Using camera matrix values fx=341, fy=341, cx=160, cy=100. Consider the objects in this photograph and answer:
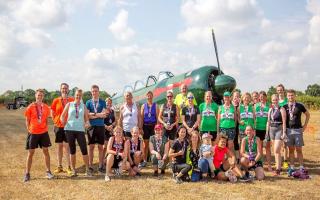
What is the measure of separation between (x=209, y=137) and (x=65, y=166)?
11.8ft

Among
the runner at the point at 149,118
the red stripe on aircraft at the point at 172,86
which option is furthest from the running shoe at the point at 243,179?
the red stripe on aircraft at the point at 172,86

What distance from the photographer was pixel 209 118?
24.6 feet

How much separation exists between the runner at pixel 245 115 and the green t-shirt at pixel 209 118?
58cm

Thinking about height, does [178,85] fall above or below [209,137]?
above

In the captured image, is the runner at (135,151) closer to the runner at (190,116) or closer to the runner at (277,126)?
the runner at (190,116)

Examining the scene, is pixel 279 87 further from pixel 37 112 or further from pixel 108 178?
pixel 37 112

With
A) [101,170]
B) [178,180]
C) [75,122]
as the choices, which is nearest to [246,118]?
[178,180]

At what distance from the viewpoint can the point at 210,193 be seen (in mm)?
5660

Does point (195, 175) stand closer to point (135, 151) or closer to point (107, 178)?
point (135, 151)

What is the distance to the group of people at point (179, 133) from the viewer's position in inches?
270

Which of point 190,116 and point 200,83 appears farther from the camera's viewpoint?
point 200,83

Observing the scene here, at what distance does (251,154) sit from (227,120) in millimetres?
864

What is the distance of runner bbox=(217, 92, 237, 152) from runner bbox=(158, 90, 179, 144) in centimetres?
97

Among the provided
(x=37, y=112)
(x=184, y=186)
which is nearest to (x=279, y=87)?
(x=184, y=186)
